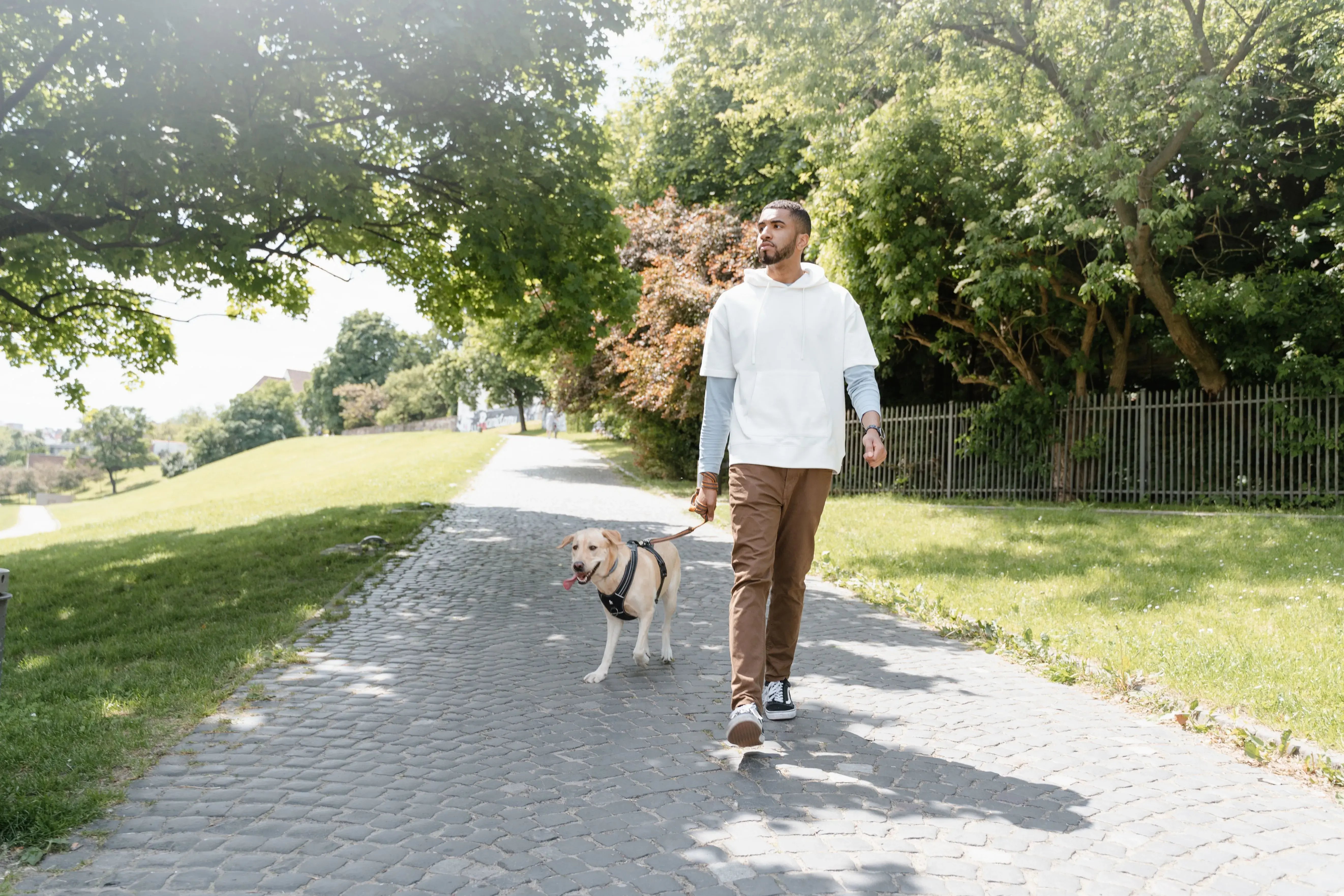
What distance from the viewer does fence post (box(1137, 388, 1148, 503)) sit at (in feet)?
49.5

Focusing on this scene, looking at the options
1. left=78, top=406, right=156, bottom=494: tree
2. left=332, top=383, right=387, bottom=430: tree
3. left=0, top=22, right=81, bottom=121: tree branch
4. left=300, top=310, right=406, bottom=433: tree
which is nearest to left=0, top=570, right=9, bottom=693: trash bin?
left=0, top=22, right=81, bottom=121: tree branch

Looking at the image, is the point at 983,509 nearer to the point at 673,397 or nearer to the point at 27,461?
the point at 673,397

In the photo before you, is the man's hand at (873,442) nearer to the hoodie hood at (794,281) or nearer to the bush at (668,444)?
the hoodie hood at (794,281)

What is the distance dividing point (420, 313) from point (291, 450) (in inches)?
1981

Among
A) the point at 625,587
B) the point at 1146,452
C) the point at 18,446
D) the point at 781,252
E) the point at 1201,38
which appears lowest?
the point at 18,446

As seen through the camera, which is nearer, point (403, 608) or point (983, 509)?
point (403, 608)

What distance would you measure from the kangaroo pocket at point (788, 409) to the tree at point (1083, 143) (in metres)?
9.50

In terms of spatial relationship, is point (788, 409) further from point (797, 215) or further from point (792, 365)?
point (797, 215)

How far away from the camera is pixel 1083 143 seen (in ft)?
41.5

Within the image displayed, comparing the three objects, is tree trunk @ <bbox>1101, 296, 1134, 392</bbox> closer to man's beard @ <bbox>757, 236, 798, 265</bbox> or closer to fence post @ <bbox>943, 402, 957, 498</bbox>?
fence post @ <bbox>943, 402, 957, 498</bbox>

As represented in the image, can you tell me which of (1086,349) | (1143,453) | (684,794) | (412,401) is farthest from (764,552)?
(412,401)

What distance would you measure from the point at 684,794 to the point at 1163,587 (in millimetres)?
5815

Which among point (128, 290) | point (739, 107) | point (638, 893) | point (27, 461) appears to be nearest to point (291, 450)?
point (739, 107)

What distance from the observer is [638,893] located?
286 centimetres
